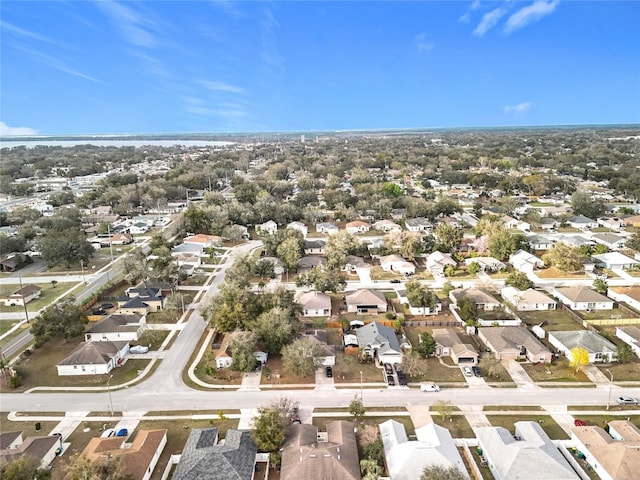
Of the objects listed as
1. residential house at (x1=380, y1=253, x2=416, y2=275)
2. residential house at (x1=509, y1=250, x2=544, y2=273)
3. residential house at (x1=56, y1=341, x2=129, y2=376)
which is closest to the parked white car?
residential house at (x1=56, y1=341, x2=129, y2=376)

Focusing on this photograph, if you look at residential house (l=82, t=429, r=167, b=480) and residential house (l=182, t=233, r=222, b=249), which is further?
residential house (l=182, t=233, r=222, b=249)

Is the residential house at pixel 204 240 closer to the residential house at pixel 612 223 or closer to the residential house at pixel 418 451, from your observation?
the residential house at pixel 418 451

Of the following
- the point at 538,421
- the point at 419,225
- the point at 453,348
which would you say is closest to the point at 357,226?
the point at 419,225

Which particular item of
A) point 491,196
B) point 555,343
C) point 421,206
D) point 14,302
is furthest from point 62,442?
point 491,196

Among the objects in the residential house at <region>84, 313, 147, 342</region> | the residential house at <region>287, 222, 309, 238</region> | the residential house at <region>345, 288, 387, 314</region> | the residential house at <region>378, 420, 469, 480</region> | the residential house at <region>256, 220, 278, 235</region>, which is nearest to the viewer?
the residential house at <region>378, 420, 469, 480</region>

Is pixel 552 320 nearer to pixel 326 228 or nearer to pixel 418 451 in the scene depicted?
pixel 418 451

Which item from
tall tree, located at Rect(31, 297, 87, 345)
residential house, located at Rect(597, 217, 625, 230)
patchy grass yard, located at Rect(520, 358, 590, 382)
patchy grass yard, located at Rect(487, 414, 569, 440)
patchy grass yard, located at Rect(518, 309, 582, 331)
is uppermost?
tall tree, located at Rect(31, 297, 87, 345)

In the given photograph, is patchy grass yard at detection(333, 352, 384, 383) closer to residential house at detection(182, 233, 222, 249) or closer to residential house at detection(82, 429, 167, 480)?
residential house at detection(82, 429, 167, 480)

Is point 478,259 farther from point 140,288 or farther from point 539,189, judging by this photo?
point 539,189

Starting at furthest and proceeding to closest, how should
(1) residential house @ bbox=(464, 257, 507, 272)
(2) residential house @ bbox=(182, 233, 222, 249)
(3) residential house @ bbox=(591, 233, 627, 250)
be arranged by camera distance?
1. (2) residential house @ bbox=(182, 233, 222, 249)
2. (3) residential house @ bbox=(591, 233, 627, 250)
3. (1) residential house @ bbox=(464, 257, 507, 272)
